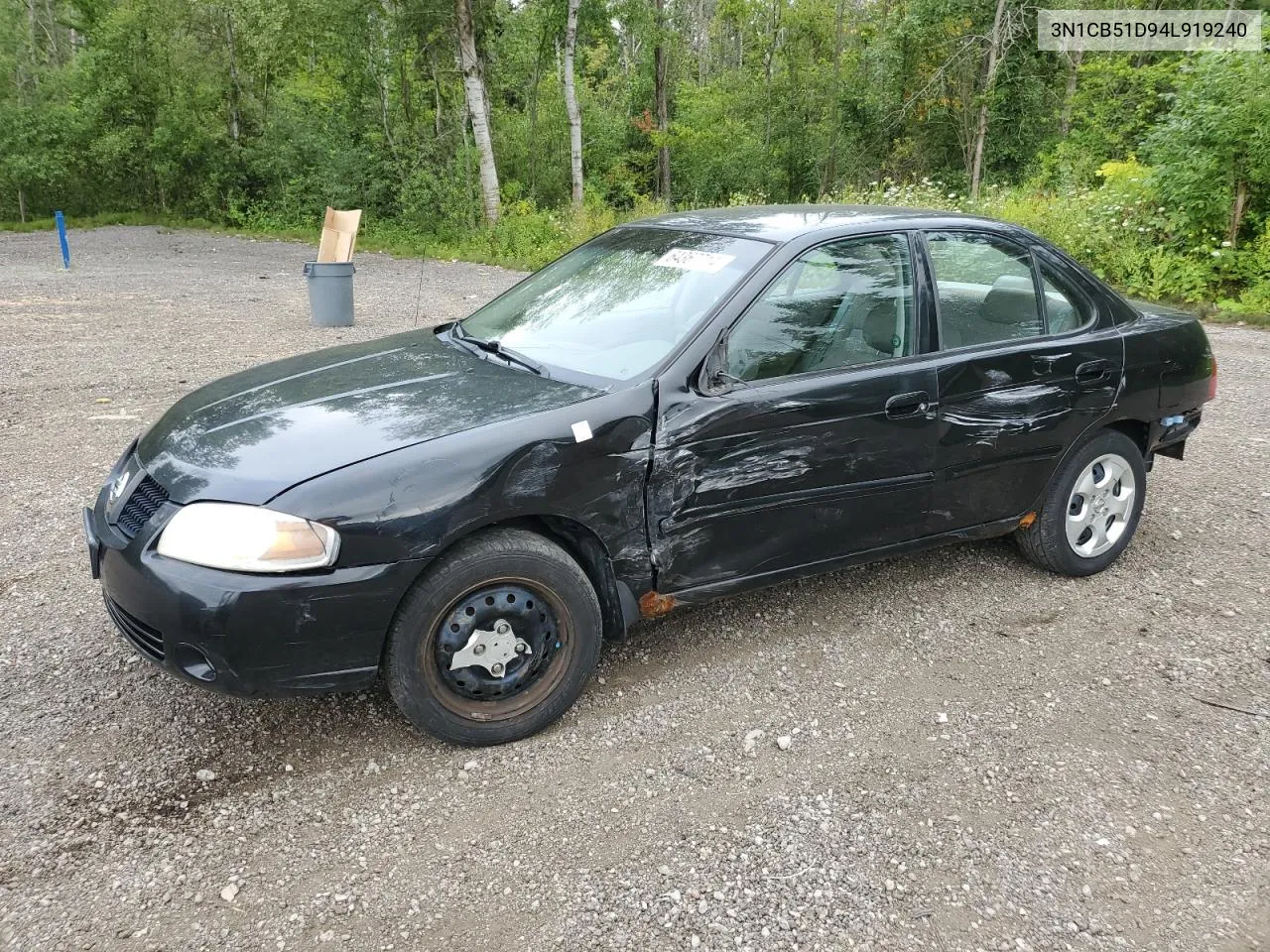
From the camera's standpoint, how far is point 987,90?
2783 centimetres

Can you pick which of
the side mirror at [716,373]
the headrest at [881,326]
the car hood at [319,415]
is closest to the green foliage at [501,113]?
the headrest at [881,326]

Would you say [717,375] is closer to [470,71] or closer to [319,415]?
[319,415]

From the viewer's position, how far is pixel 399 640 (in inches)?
110

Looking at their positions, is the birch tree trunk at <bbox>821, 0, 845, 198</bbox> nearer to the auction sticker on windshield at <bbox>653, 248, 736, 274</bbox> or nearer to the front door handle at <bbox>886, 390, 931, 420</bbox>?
the auction sticker on windshield at <bbox>653, 248, 736, 274</bbox>

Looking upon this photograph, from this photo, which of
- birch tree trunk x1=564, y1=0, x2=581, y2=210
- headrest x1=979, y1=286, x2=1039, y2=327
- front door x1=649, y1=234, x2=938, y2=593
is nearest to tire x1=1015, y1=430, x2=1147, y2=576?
headrest x1=979, y1=286, x2=1039, y2=327

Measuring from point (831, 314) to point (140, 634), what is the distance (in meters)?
2.62

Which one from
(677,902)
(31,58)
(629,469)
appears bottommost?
(677,902)

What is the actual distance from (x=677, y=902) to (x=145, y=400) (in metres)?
6.71

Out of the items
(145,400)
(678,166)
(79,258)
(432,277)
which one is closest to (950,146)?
(678,166)

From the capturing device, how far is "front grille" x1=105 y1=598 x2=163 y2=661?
2773 mm

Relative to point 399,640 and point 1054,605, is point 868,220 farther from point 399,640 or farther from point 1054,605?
point 399,640

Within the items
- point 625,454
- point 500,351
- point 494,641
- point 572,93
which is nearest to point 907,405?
point 625,454

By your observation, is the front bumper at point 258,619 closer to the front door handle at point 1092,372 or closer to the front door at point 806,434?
the front door at point 806,434

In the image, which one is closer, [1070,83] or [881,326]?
[881,326]
